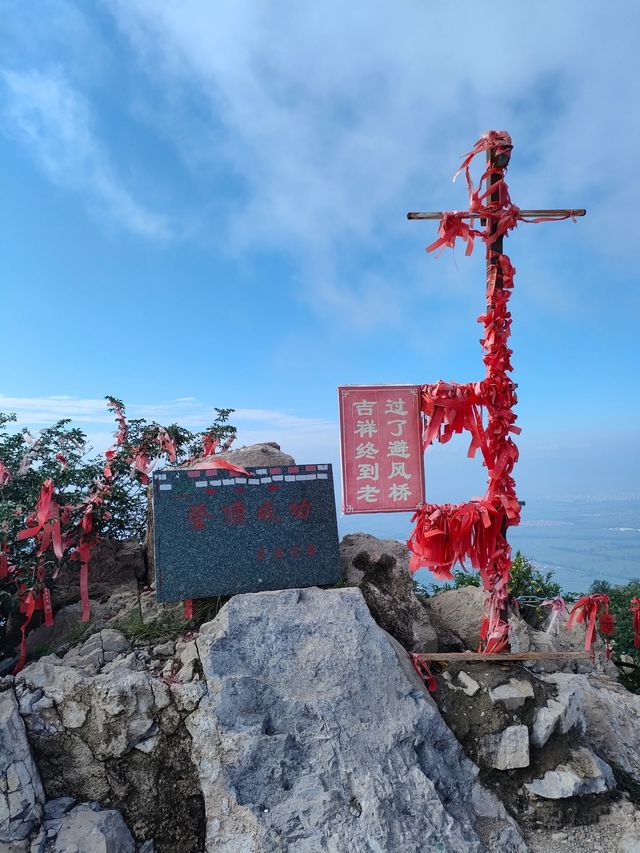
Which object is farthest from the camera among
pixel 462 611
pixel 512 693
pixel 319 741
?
pixel 462 611

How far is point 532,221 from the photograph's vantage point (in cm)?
588

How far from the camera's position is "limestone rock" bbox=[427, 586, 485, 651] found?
6816 millimetres

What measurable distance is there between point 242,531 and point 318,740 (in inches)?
79.1

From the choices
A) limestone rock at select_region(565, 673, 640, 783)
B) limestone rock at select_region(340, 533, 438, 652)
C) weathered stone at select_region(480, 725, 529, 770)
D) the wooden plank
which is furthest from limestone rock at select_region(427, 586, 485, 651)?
weathered stone at select_region(480, 725, 529, 770)

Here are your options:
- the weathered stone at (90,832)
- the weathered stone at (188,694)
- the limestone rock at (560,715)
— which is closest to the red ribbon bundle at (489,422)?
the limestone rock at (560,715)

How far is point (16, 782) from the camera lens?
168 inches

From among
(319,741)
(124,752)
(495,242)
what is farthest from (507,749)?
(495,242)

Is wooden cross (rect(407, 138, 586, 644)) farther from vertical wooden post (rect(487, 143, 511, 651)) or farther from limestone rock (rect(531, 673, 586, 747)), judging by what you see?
limestone rock (rect(531, 673, 586, 747))

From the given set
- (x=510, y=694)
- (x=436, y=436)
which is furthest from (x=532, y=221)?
(x=510, y=694)

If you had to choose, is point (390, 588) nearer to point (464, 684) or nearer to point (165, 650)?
point (464, 684)

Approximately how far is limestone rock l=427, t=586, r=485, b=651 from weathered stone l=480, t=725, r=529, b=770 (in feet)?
5.12

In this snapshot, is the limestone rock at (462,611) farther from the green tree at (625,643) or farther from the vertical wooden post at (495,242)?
the green tree at (625,643)

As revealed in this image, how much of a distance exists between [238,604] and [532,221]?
4.70 meters

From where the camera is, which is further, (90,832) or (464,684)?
(464,684)
